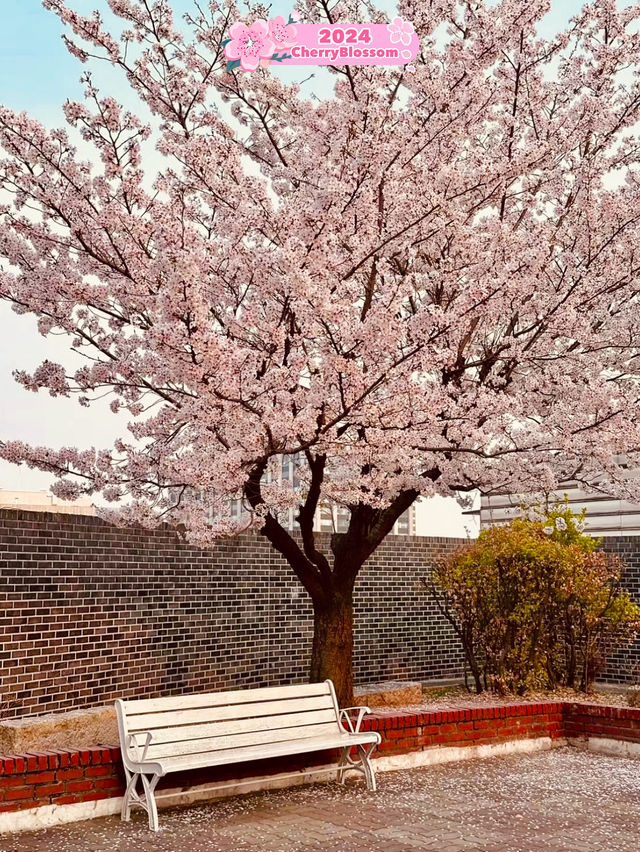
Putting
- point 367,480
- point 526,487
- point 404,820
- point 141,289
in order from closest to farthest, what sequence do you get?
1. point 404,820
2. point 141,289
3. point 367,480
4. point 526,487

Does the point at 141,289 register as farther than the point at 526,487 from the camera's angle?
No

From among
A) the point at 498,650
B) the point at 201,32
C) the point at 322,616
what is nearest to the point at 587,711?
the point at 498,650

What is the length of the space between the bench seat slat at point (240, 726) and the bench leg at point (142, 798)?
268mm

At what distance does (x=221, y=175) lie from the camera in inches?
298

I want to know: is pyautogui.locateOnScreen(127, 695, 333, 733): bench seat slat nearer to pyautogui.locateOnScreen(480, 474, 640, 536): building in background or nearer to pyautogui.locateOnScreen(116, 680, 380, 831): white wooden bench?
pyautogui.locateOnScreen(116, 680, 380, 831): white wooden bench

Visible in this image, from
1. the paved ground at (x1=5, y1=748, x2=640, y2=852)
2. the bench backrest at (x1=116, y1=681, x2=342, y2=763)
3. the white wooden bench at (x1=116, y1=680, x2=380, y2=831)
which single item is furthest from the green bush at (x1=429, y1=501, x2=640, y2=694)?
the bench backrest at (x1=116, y1=681, x2=342, y2=763)

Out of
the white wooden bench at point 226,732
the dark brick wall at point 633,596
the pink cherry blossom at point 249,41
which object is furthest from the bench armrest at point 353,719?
the dark brick wall at point 633,596

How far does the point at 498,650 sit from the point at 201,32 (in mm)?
7177

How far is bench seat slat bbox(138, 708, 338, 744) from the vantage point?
6.47m

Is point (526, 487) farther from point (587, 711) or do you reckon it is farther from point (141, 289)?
point (141, 289)

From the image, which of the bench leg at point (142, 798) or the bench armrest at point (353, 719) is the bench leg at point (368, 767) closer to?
the bench armrest at point (353, 719)

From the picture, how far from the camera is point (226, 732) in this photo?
267 inches

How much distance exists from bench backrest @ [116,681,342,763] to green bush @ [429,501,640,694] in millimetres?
3462

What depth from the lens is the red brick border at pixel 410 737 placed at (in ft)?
19.5
